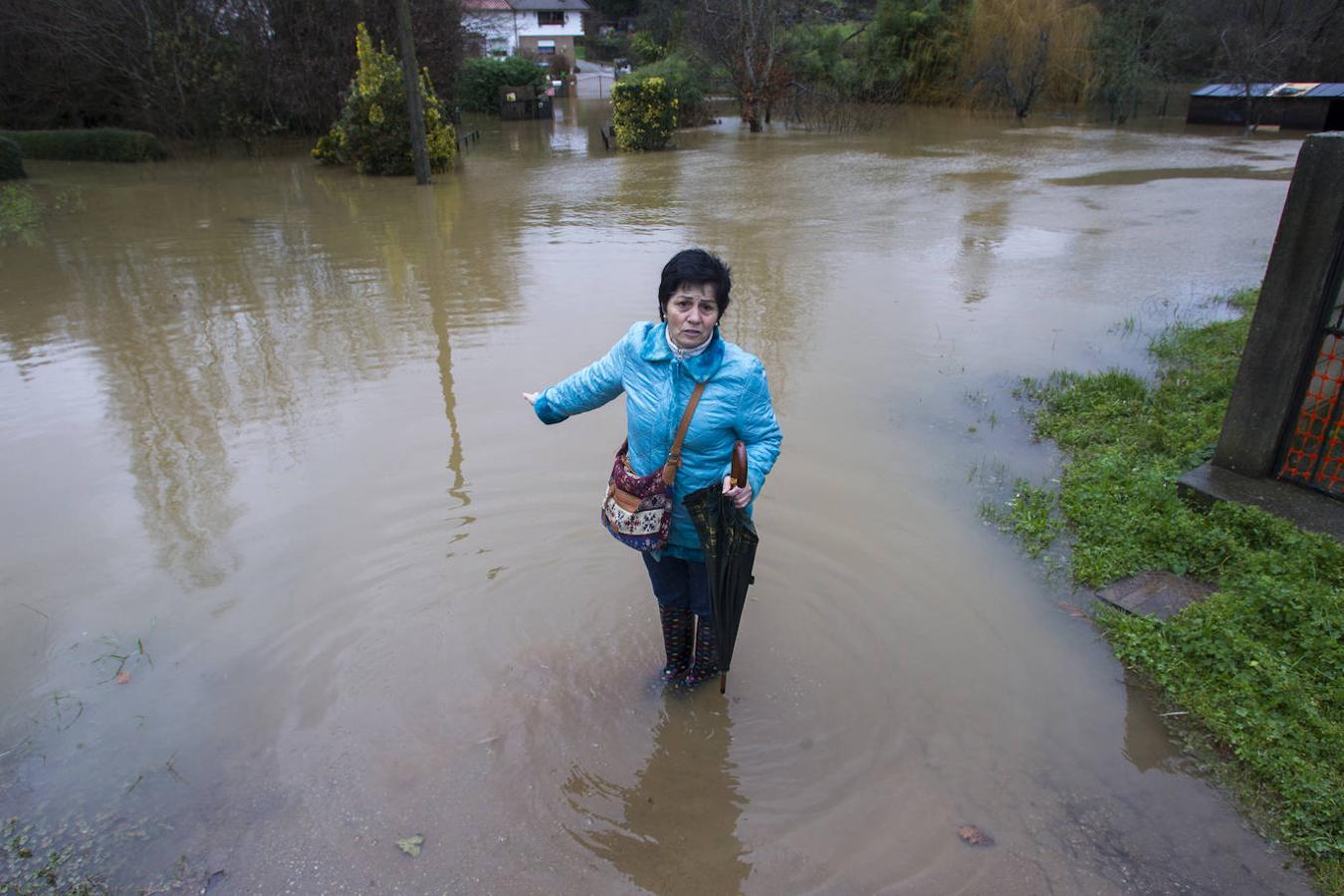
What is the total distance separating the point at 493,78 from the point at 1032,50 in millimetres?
20668

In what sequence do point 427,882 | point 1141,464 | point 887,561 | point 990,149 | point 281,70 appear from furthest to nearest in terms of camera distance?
point 281,70, point 990,149, point 1141,464, point 887,561, point 427,882

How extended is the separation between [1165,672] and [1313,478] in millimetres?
1883

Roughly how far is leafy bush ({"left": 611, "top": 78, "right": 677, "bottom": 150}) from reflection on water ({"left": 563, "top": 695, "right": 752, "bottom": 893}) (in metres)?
20.4

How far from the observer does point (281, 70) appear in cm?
2191

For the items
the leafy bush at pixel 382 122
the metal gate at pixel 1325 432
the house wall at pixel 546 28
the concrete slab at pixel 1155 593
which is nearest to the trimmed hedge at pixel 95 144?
the leafy bush at pixel 382 122

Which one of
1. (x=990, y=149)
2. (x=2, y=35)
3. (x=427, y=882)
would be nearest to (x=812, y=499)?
(x=427, y=882)

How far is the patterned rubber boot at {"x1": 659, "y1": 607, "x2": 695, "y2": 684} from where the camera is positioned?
3.67 meters

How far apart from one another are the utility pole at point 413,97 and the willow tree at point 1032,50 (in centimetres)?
1775

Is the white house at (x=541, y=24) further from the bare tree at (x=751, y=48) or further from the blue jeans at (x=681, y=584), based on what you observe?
the blue jeans at (x=681, y=584)

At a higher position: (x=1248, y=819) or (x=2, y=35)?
(x=2, y=35)

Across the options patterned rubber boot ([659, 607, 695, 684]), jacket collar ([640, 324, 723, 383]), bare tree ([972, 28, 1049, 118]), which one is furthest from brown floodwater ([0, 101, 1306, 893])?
bare tree ([972, 28, 1049, 118])

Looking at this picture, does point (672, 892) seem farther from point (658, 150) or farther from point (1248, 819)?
point (658, 150)

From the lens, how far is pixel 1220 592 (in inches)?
163

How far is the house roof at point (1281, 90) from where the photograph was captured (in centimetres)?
2144
